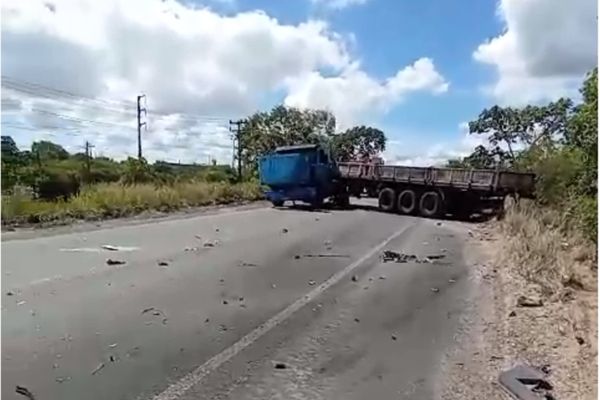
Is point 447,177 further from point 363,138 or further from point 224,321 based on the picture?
point 363,138

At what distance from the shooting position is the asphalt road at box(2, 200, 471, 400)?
5.36m

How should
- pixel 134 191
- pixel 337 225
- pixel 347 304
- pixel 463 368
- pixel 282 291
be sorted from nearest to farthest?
1. pixel 463 368
2. pixel 347 304
3. pixel 282 291
4. pixel 337 225
5. pixel 134 191

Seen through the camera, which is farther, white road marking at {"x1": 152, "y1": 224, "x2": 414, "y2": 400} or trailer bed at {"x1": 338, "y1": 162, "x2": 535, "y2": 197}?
trailer bed at {"x1": 338, "y1": 162, "x2": 535, "y2": 197}

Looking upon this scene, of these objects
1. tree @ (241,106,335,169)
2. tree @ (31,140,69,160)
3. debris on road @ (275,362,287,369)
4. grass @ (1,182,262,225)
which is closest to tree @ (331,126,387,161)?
tree @ (241,106,335,169)

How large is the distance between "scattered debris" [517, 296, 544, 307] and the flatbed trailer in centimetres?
1632

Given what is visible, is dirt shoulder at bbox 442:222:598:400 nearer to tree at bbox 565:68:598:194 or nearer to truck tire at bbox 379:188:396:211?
tree at bbox 565:68:598:194

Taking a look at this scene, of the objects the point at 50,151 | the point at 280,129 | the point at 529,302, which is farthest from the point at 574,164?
the point at 280,129

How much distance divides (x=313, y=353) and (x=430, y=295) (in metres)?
3.62

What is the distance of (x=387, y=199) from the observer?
2948 cm

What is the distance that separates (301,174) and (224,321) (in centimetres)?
2302

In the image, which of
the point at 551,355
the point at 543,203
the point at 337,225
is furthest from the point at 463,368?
the point at 543,203

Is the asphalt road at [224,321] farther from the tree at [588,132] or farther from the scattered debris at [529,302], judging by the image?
the tree at [588,132]

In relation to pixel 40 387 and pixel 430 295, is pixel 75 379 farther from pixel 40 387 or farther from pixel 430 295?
pixel 430 295

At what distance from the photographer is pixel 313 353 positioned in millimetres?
6254
